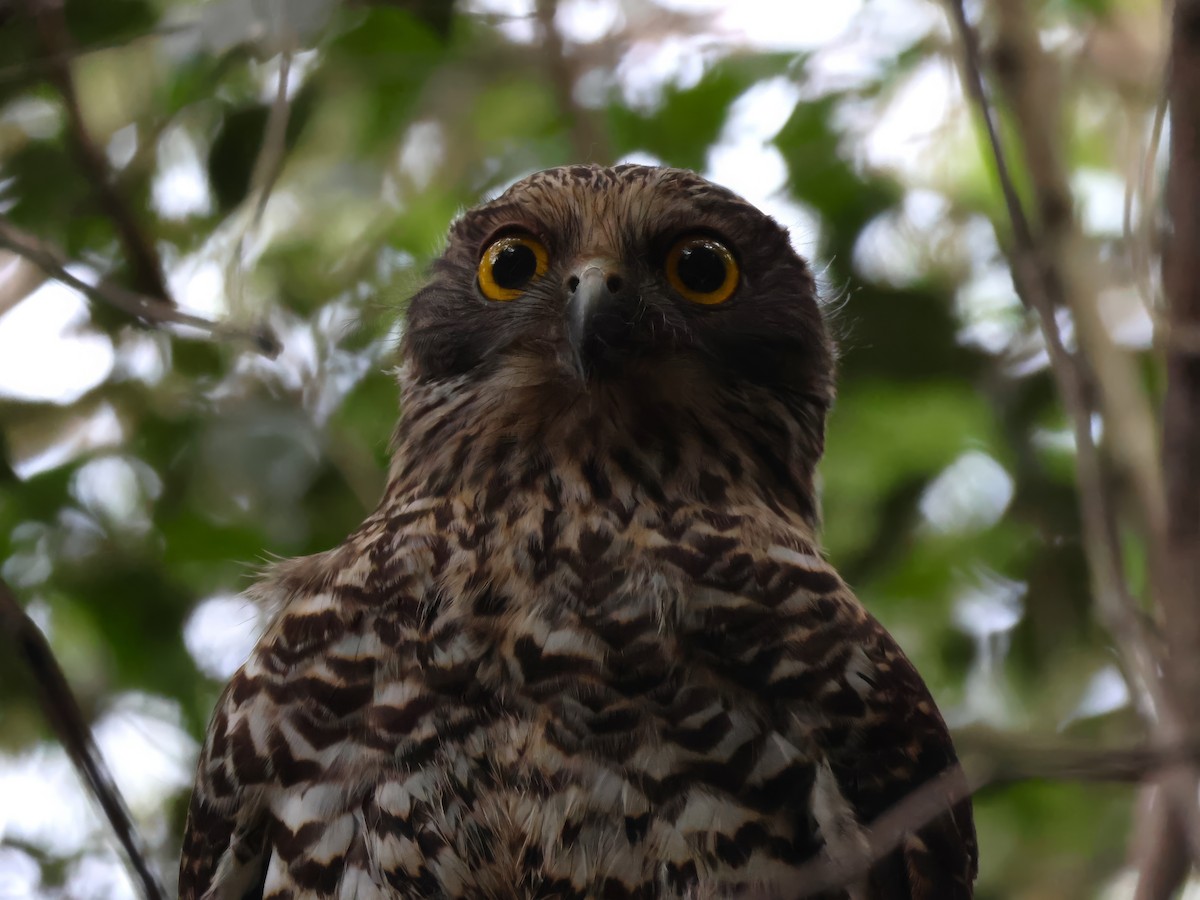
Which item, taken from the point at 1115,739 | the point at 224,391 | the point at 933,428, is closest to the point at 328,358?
the point at 224,391

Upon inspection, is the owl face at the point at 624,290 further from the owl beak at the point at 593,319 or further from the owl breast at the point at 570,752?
the owl breast at the point at 570,752

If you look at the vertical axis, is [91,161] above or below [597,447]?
above

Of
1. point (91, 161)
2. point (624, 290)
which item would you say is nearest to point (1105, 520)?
point (624, 290)

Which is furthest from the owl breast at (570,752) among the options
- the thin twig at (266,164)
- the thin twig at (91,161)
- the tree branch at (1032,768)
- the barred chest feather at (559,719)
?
the thin twig at (91,161)

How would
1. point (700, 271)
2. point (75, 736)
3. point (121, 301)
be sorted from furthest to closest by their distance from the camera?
point (700, 271)
point (121, 301)
point (75, 736)

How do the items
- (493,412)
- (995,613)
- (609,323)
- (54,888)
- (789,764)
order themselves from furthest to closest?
(995,613)
(54,888)
(493,412)
(609,323)
(789,764)

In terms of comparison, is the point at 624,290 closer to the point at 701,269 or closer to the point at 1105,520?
the point at 701,269

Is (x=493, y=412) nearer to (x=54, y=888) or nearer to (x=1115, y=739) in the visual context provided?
(x=54, y=888)

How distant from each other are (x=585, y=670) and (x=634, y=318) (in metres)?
0.74

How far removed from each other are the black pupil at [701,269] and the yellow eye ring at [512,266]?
281 millimetres

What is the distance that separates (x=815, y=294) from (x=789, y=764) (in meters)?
1.35

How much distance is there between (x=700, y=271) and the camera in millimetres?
3150

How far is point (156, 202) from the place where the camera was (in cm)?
392

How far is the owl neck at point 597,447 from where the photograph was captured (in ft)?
9.31
